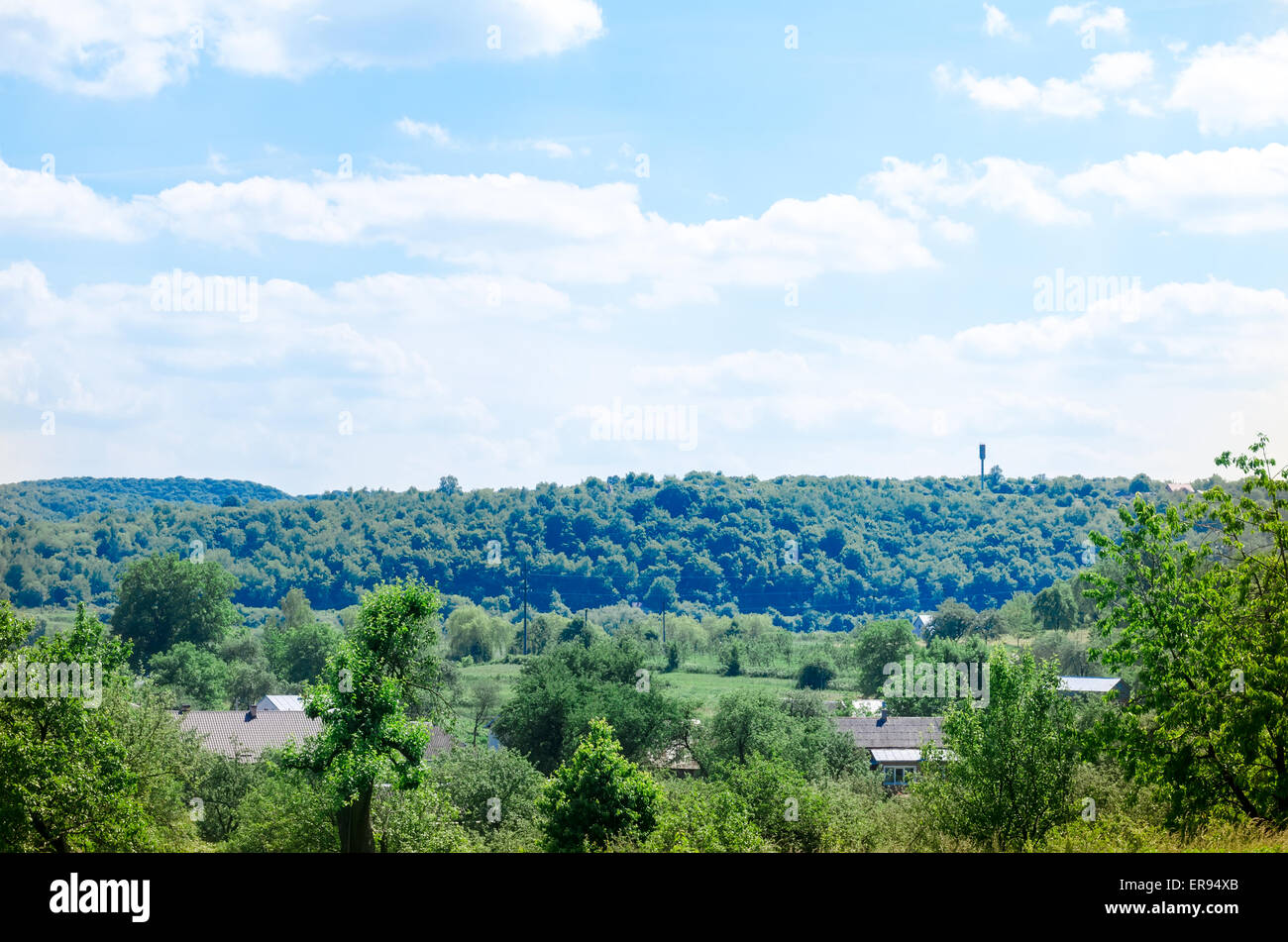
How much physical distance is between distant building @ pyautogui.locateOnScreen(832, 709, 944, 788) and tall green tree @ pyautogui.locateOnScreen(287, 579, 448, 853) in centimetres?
4528

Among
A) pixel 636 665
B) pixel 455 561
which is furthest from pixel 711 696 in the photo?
pixel 455 561

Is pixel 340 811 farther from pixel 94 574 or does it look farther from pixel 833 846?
pixel 94 574

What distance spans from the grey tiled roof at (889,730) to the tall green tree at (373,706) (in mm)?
48247

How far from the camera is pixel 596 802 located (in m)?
31.8

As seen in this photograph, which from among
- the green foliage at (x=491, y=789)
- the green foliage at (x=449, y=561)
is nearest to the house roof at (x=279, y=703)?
the green foliage at (x=491, y=789)

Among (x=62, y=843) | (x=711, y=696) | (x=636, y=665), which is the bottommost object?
(x=711, y=696)

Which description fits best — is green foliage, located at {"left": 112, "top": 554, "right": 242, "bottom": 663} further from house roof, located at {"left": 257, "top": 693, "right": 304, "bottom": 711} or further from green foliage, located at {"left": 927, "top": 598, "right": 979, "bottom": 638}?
green foliage, located at {"left": 927, "top": 598, "right": 979, "bottom": 638}

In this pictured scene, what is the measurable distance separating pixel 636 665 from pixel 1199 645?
54805mm

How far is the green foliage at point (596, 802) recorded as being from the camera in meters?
31.4

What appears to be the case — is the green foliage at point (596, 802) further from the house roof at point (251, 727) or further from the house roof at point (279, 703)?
the house roof at point (279, 703)

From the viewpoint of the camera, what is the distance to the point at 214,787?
43.2 metres

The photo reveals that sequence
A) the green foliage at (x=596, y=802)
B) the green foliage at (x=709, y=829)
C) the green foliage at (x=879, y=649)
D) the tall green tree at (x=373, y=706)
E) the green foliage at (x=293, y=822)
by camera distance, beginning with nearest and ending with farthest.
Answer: the tall green tree at (x=373, y=706) < the green foliage at (x=709, y=829) < the green foliage at (x=293, y=822) < the green foliage at (x=596, y=802) < the green foliage at (x=879, y=649)

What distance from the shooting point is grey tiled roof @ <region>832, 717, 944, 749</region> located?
222ft

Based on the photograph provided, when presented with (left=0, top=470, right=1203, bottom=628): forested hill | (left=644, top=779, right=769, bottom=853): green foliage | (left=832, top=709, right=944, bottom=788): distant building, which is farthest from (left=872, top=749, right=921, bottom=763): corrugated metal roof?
(left=0, top=470, right=1203, bottom=628): forested hill
